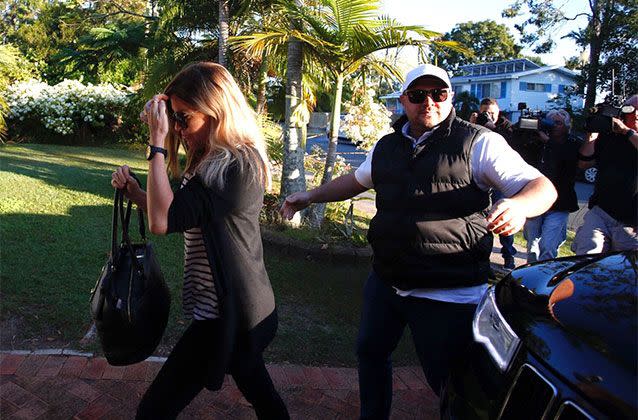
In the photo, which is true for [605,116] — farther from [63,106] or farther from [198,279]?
[63,106]

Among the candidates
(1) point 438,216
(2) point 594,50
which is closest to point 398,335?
(1) point 438,216

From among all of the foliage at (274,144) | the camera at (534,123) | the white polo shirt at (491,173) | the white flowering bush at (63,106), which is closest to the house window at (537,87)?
the white flowering bush at (63,106)

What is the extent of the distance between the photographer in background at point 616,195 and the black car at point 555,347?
192 cm

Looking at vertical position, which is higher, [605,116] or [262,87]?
[262,87]

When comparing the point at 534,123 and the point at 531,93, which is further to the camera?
the point at 531,93

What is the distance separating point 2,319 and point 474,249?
3.14 metres

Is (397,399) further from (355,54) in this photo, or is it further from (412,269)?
(355,54)

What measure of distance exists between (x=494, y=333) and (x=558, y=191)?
3.55m

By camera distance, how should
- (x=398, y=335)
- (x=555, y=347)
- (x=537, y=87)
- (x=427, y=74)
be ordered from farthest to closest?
(x=537, y=87) → (x=398, y=335) → (x=427, y=74) → (x=555, y=347)

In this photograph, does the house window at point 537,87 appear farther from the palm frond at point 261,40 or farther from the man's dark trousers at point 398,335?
the man's dark trousers at point 398,335

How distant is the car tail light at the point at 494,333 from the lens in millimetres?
1952

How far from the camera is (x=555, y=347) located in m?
1.75

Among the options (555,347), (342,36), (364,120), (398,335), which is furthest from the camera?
(364,120)

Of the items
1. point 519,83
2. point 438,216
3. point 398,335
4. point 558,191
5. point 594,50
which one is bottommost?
point 398,335
